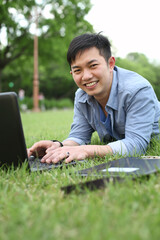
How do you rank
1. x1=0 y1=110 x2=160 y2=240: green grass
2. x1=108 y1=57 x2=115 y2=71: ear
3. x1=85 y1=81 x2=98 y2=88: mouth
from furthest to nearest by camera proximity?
x1=108 y1=57 x2=115 y2=71: ear → x1=85 y1=81 x2=98 y2=88: mouth → x1=0 y1=110 x2=160 y2=240: green grass

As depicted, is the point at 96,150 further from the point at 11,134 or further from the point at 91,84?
the point at 11,134

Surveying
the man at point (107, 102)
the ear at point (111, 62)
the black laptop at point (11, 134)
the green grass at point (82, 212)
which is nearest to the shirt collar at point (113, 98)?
the man at point (107, 102)

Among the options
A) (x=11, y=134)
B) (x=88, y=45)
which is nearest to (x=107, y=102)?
(x=88, y=45)

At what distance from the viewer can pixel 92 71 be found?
2748mm

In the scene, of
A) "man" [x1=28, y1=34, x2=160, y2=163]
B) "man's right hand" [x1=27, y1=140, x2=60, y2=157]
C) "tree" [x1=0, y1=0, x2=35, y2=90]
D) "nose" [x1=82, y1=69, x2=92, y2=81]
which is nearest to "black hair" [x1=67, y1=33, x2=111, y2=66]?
"man" [x1=28, y1=34, x2=160, y2=163]

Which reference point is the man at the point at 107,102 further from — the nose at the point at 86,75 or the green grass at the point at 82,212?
the green grass at the point at 82,212

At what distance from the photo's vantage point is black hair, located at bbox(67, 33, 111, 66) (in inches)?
108

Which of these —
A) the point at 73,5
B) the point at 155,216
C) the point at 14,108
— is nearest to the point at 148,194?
the point at 155,216

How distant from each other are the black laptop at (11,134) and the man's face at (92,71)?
3.23 ft

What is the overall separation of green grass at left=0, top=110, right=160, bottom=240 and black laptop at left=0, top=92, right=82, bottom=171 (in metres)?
0.32

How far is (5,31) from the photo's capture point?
17.8 meters

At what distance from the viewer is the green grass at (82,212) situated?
38.4 inches

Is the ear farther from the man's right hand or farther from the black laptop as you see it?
the black laptop

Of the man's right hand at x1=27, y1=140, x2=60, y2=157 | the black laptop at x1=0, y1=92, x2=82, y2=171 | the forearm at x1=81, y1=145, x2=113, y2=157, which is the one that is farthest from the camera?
the man's right hand at x1=27, y1=140, x2=60, y2=157
